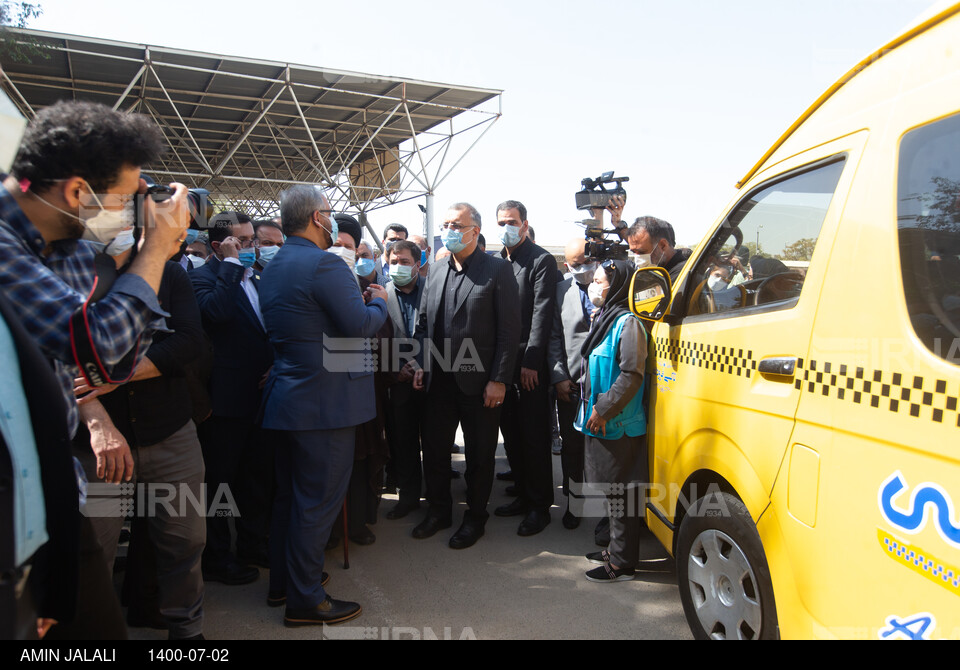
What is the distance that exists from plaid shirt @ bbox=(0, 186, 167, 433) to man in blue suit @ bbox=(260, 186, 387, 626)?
123cm

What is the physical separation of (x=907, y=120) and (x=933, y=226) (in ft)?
1.02

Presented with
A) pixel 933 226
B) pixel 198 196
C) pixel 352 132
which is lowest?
pixel 933 226

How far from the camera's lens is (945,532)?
1361 millimetres

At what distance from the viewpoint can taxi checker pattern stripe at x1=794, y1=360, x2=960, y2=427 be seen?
54.1 inches

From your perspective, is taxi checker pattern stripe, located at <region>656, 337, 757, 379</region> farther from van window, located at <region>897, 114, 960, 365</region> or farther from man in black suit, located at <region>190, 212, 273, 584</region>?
man in black suit, located at <region>190, 212, 273, 584</region>

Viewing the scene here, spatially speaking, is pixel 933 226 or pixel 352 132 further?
pixel 352 132

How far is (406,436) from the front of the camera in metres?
4.46

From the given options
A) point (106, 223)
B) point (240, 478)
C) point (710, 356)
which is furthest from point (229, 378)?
point (710, 356)

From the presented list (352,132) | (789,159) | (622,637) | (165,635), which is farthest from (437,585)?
(352,132)

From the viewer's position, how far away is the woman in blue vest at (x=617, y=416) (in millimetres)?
3020

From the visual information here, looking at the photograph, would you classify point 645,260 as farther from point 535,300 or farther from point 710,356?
point 710,356

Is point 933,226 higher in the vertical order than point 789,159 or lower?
lower

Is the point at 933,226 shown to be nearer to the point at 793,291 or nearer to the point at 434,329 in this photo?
the point at 793,291

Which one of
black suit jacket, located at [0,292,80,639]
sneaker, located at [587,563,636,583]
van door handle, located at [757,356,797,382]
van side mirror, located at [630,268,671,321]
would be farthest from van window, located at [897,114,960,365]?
sneaker, located at [587,563,636,583]
